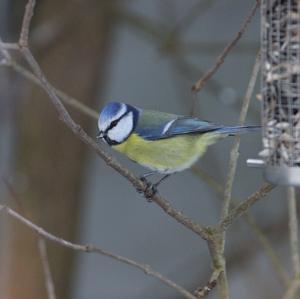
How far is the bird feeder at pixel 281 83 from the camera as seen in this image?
1.97 meters

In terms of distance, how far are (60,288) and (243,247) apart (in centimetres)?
94

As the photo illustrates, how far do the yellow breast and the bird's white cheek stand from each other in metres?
0.03

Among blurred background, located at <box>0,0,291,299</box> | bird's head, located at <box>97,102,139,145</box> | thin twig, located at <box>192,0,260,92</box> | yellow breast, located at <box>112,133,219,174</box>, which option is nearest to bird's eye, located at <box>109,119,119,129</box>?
bird's head, located at <box>97,102,139,145</box>

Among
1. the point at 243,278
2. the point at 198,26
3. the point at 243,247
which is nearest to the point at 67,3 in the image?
the point at 243,247

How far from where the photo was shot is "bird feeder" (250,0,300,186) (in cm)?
197

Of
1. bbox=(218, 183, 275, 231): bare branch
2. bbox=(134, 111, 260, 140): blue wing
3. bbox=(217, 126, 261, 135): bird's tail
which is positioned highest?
bbox=(134, 111, 260, 140): blue wing

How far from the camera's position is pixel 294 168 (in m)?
1.86

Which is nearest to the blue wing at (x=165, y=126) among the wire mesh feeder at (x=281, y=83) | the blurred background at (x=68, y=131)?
the blurred background at (x=68, y=131)

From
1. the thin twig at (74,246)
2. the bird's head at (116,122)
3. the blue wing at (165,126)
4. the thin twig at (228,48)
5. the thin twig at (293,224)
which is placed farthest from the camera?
the blue wing at (165,126)

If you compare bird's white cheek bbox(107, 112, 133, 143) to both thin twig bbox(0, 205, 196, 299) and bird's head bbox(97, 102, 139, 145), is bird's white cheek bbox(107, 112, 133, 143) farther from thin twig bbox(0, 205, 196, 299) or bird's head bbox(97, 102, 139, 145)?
thin twig bbox(0, 205, 196, 299)

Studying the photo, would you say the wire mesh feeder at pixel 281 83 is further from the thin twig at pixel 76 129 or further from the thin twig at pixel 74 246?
the thin twig at pixel 74 246

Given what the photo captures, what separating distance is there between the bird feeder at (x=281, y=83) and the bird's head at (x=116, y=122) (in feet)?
1.93

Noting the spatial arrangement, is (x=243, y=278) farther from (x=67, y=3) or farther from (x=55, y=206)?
(x=67, y=3)

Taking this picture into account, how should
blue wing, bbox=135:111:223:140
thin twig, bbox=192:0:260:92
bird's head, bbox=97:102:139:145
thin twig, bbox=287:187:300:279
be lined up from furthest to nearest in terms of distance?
blue wing, bbox=135:111:223:140
bird's head, bbox=97:102:139:145
thin twig, bbox=287:187:300:279
thin twig, bbox=192:0:260:92
